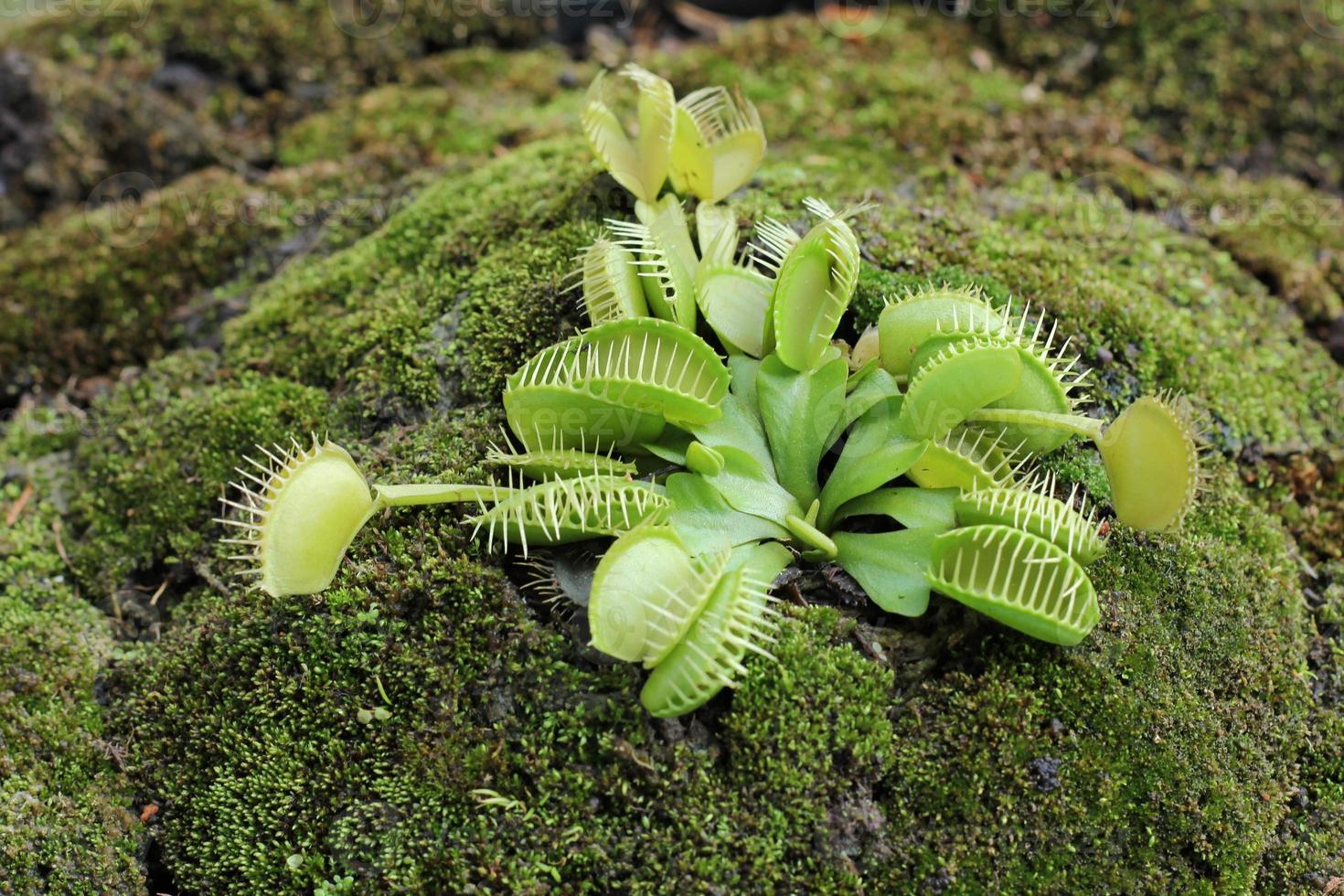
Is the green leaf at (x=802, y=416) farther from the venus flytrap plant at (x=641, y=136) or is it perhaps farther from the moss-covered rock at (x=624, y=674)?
the venus flytrap plant at (x=641, y=136)

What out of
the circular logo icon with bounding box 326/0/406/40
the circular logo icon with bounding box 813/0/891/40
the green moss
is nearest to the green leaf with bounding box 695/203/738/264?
the green moss

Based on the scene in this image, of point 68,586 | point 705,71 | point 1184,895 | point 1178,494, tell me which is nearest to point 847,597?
point 1178,494

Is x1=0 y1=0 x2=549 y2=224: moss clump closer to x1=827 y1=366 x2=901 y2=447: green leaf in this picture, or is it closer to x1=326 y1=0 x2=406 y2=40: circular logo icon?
x1=326 y1=0 x2=406 y2=40: circular logo icon

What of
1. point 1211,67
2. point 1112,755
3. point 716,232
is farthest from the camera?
point 1211,67

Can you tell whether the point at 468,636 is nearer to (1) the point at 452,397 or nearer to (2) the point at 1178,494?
(1) the point at 452,397

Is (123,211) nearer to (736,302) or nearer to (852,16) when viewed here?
(736,302)

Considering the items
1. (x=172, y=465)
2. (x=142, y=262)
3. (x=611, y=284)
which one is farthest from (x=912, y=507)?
(x=142, y=262)
